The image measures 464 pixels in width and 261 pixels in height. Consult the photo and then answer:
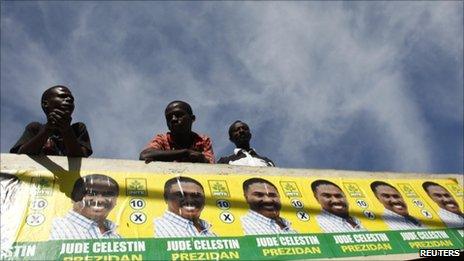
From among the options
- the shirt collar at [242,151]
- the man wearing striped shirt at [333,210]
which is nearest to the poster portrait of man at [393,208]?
the man wearing striped shirt at [333,210]

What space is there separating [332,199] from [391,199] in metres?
0.57

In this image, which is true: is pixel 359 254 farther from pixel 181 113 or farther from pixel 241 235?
pixel 181 113

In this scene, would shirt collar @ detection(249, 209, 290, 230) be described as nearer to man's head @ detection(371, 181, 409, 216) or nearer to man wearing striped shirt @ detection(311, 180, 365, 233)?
man wearing striped shirt @ detection(311, 180, 365, 233)

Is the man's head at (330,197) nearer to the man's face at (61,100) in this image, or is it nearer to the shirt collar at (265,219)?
the shirt collar at (265,219)

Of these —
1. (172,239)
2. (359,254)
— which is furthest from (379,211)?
(172,239)

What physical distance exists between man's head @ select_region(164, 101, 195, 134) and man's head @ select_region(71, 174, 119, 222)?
1099mm

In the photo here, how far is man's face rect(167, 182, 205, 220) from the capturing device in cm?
278

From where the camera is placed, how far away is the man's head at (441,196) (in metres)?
3.76

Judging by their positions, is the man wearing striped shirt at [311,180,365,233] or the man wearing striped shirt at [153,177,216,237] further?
the man wearing striped shirt at [311,180,365,233]

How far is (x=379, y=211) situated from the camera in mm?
3355

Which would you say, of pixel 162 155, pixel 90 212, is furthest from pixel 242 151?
pixel 90 212

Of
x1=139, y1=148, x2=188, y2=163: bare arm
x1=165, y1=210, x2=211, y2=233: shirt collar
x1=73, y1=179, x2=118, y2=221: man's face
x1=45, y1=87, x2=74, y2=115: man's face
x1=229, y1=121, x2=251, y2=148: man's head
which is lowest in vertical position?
x1=165, y1=210, x2=211, y2=233: shirt collar

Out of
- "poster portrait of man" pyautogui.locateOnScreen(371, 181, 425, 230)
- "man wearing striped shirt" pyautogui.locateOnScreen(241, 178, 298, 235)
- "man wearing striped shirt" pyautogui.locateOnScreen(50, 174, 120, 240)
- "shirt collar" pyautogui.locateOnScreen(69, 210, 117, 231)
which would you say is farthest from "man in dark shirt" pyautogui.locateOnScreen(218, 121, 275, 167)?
"shirt collar" pyautogui.locateOnScreen(69, 210, 117, 231)

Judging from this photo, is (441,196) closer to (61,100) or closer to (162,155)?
(162,155)
